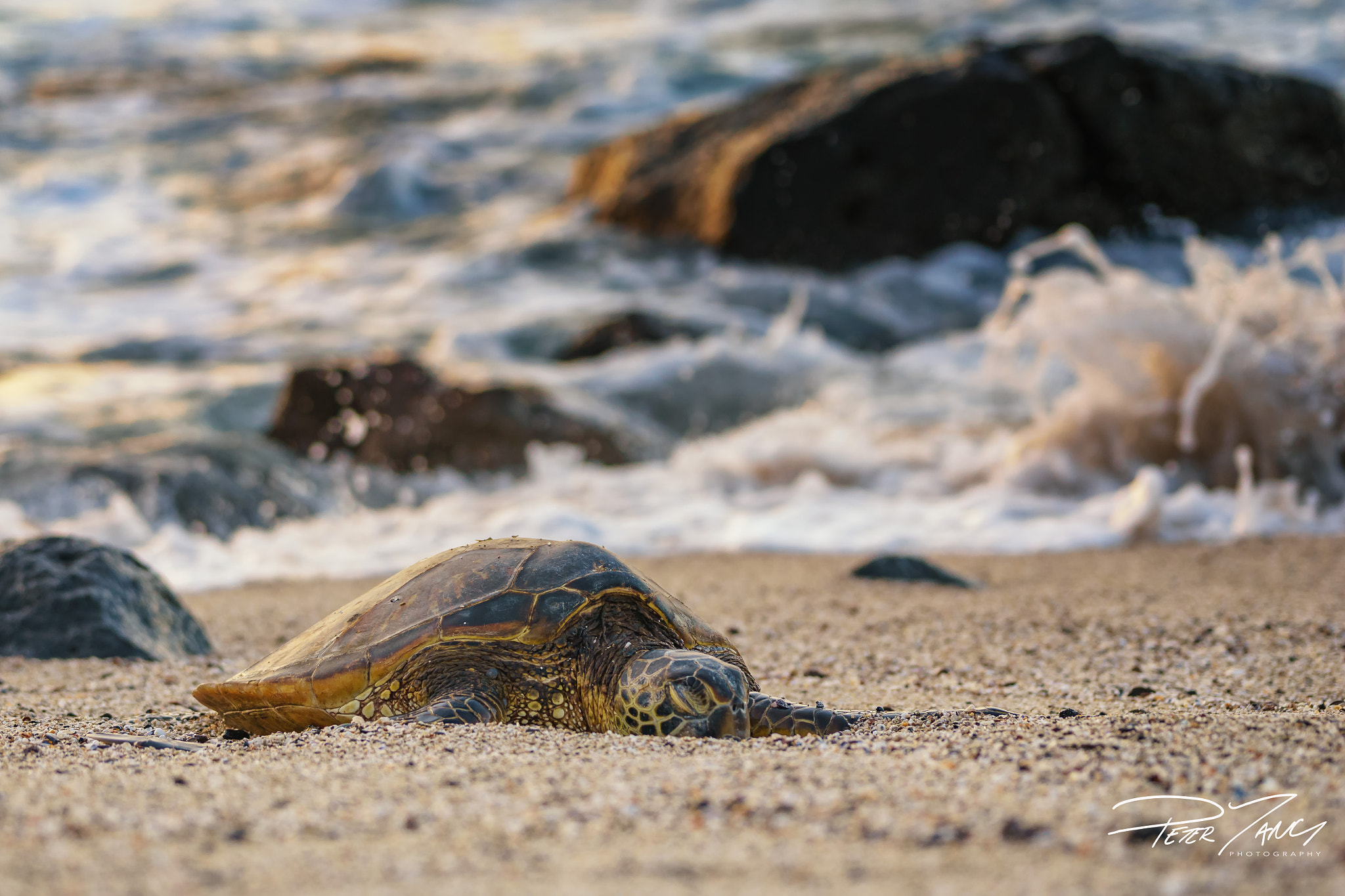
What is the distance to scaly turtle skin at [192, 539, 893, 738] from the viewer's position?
113 inches

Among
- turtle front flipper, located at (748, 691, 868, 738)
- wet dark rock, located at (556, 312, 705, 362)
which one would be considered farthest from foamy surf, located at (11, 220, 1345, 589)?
turtle front flipper, located at (748, 691, 868, 738)

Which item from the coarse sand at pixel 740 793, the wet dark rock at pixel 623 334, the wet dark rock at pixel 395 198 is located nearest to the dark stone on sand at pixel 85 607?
the coarse sand at pixel 740 793

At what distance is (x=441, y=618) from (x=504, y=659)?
7.8 inches

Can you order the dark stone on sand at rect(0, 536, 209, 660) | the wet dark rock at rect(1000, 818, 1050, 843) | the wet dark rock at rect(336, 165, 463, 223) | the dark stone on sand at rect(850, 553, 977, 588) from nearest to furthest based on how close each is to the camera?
the wet dark rock at rect(1000, 818, 1050, 843) → the dark stone on sand at rect(0, 536, 209, 660) → the dark stone on sand at rect(850, 553, 977, 588) → the wet dark rock at rect(336, 165, 463, 223)

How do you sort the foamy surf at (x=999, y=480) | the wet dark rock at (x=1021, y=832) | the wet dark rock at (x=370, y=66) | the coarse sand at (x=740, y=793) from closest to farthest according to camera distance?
the coarse sand at (x=740, y=793), the wet dark rock at (x=1021, y=832), the foamy surf at (x=999, y=480), the wet dark rock at (x=370, y=66)

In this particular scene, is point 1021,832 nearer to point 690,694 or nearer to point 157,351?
→ point 690,694

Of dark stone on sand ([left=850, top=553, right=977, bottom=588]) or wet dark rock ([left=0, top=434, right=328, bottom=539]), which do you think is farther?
wet dark rock ([left=0, top=434, right=328, bottom=539])

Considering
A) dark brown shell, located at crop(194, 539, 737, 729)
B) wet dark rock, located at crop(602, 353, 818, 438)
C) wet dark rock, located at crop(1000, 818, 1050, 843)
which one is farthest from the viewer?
wet dark rock, located at crop(602, 353, 818, 438)

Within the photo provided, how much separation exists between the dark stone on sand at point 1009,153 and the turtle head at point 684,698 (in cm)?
913

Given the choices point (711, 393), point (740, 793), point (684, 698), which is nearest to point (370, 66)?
point (711, 393)

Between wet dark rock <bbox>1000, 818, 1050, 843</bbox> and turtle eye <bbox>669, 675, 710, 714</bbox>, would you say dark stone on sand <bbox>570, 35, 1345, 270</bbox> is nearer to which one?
turtle eye <bbox>669, 675, 710, 714</bbox>

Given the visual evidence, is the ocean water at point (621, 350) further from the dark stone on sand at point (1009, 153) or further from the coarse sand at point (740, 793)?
the coarse sand at point (740, 793)

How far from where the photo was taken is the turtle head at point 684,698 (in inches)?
109

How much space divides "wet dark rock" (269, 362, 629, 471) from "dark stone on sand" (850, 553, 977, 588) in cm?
290
